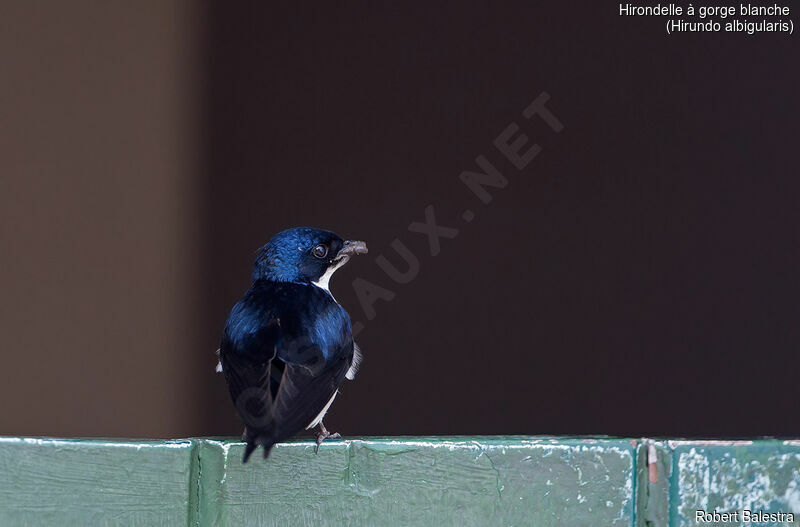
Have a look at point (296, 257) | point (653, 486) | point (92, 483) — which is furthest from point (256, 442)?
point (296, 257)

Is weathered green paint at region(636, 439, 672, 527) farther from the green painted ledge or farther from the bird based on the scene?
the bird

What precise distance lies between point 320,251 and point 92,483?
1331 millimetres

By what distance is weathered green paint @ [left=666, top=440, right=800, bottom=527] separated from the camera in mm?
2475

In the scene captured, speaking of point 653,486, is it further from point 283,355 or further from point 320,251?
point 320,251

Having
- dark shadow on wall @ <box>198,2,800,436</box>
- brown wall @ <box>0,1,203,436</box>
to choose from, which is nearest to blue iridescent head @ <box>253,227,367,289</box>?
dark shadow on wall @ <box>198,2,800,436</box>

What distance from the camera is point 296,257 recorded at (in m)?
3.65

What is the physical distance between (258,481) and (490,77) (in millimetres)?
2845

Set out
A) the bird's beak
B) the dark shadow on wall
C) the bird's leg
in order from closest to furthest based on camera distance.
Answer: the bird's leg
the bird's beak
the dark shadow on wall

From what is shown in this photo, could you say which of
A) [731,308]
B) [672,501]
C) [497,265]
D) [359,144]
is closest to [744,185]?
[731,308]

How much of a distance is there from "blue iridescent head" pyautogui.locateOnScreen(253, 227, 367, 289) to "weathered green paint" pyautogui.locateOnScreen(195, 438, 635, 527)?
1.15m

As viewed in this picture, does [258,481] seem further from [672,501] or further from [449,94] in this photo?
[449,94]

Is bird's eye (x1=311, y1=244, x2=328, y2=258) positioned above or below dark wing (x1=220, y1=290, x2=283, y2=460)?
above

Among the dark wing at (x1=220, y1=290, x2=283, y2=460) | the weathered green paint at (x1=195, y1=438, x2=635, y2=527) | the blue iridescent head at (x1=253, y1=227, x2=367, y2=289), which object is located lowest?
the weathered green paint at (x1=195, y1=438, x2=635, y2=527)

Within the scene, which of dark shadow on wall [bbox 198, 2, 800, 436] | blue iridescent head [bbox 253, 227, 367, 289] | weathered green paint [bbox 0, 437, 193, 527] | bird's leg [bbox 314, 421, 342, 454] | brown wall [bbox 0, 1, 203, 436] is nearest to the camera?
weathered green paint [bbox 0, 437, 193, 527]
